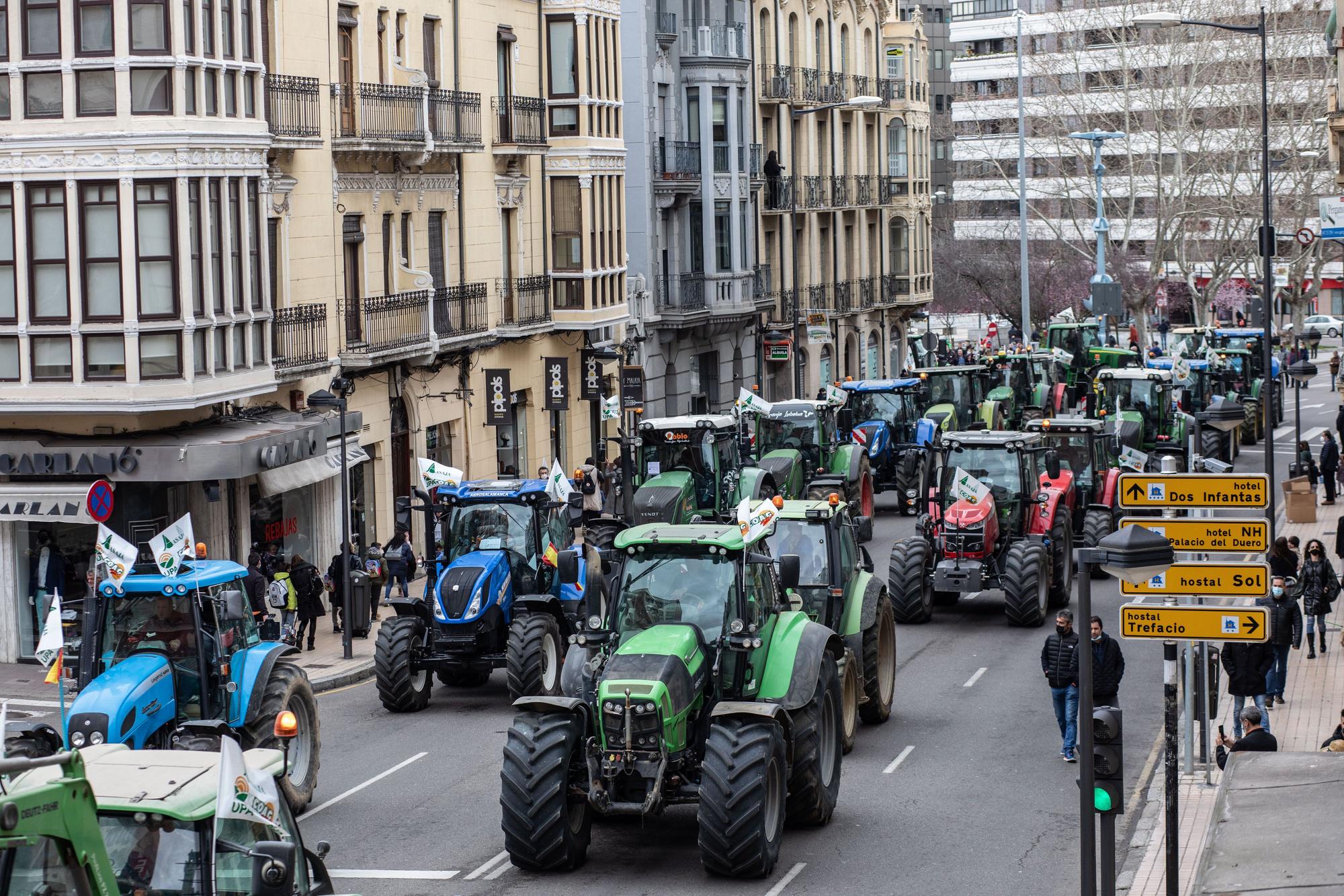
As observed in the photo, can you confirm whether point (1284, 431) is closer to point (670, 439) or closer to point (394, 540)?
point (670, 439)

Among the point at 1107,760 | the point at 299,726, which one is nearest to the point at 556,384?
the point at 299,726

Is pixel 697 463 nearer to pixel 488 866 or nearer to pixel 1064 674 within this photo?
pixel 1064 674

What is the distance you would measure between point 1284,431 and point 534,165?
2721cm

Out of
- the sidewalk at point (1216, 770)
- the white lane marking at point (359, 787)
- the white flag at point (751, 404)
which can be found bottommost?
the sidewalk at point (1216, 770)

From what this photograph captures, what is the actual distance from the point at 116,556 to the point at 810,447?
2421cm

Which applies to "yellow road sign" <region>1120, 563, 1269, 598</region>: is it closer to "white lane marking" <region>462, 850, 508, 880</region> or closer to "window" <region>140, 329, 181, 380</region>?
"white lane marking" <region>462, 850, 508, 880</region>

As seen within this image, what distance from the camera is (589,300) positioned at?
45.4 m

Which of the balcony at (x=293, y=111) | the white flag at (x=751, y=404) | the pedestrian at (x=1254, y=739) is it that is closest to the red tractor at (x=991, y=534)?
the pedestrian at (x=1254, y=739)

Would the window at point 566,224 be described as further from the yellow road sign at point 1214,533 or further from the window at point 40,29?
the yellow road sign at point 1214,533

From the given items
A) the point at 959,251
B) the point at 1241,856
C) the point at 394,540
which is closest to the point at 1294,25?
the point at 959,251

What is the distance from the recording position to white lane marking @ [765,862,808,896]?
1625 cm

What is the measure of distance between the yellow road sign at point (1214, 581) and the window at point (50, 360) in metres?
17.8

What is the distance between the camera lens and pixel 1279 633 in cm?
2359

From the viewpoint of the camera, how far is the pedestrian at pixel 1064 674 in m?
20.5
